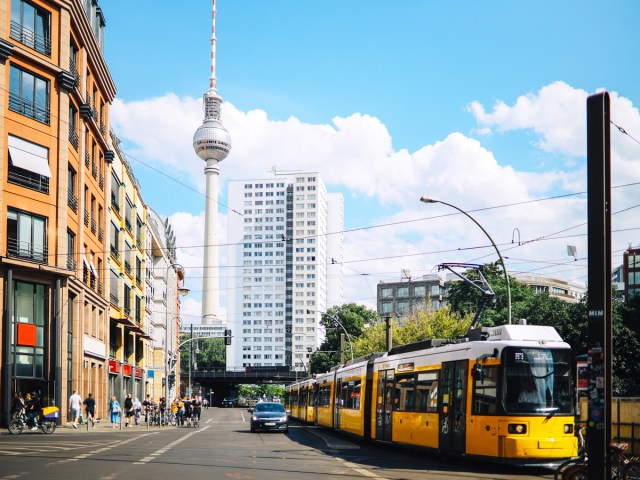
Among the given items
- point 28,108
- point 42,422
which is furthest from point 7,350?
point 28,108

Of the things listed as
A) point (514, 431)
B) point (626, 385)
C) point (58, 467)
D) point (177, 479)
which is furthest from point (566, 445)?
point (626, 385)

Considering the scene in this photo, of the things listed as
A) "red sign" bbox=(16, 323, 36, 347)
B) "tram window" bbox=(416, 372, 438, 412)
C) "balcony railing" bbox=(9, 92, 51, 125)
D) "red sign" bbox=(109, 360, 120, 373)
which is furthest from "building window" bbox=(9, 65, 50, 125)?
"tram window" bbox=(416, 372, 438, 412)

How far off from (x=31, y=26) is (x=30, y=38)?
62 centimetres

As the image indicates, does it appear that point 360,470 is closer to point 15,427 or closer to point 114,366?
point 15,427

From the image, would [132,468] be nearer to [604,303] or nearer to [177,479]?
[177,479]

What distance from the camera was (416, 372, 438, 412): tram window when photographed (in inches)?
819

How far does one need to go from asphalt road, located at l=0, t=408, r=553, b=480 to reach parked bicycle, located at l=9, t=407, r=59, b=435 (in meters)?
4.97

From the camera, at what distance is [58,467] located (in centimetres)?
1770

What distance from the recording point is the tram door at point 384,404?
82.4 feet

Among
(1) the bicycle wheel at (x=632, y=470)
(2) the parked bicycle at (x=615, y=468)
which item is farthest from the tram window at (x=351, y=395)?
(1) the bicycle wheel at (x=632, y=470)

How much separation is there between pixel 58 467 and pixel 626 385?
148 ft

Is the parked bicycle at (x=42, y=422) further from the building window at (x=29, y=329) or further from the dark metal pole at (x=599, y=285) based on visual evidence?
the dark metal pole at (x=599, y=285)

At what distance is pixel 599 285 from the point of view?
40.3 feet

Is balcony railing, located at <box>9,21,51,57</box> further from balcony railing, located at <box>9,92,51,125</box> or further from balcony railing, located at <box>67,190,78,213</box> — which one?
balcony railing, located at <box>67,190,78,213</box>
